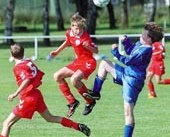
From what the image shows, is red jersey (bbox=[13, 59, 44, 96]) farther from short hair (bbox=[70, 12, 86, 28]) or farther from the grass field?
short hair (bbox=[70, 12, 86, 28])

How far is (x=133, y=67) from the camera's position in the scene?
11570 mm

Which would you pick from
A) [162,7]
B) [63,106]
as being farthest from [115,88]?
[162,7]

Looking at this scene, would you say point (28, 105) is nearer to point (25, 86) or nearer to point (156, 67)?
point (25, 86)

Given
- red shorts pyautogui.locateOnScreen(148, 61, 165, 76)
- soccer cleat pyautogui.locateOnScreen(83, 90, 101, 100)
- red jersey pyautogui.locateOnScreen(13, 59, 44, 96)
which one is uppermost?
red jersey pyautogui.locateOnScreen(13, 59, 44, 96)

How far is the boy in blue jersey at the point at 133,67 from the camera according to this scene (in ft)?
37.0

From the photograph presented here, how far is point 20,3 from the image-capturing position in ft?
276

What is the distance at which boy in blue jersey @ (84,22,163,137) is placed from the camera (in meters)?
11.3

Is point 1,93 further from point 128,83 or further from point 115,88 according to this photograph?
point 128,83

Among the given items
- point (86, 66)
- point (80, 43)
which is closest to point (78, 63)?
point (86, 66)

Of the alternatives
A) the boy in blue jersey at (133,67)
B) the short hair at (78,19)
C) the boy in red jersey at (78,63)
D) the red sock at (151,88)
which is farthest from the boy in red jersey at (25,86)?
the red sock at (151,88)

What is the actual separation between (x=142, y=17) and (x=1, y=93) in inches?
2811

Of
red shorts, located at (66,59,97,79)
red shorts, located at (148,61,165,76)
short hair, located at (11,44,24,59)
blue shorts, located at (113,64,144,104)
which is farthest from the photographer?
red shorts, located at (148,61,165,76)

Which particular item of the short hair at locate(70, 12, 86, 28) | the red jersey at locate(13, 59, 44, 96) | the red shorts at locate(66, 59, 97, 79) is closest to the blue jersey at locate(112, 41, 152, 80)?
the red jersey at locate(13, 59, 44, 96)

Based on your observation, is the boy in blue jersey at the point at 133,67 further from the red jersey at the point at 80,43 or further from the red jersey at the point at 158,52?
the red jersey at the point at 158,52
